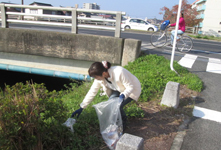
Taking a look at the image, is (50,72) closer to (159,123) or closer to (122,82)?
(159,123)

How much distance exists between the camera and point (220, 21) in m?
48.5

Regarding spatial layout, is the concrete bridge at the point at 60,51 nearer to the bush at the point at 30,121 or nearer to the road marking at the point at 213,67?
the road marking at the point at 213,67

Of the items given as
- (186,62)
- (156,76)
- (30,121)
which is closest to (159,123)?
(156,76)

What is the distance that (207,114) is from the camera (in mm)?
4281

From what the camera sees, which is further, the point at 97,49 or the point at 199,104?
the point at 97,49

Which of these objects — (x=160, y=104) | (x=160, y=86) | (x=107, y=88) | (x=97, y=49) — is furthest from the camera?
(x=97, y=49)

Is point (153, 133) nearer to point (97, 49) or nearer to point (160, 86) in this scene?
point (160, 86)

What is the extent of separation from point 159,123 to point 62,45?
192 inches

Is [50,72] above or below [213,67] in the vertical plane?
below

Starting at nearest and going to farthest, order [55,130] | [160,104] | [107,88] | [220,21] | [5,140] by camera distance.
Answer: [5,140] → [55,130] → [107,88] → [160,104] → [220,21]

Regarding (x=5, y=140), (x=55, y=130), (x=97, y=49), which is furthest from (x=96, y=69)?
(x=97, y=49)

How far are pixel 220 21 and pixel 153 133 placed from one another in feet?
174

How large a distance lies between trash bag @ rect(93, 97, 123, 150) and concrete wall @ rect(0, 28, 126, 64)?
4.05 metres

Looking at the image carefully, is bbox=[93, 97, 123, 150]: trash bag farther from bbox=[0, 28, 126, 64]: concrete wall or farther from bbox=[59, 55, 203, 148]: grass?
bbox=[0, 28, 126, 64]: concrete wall
